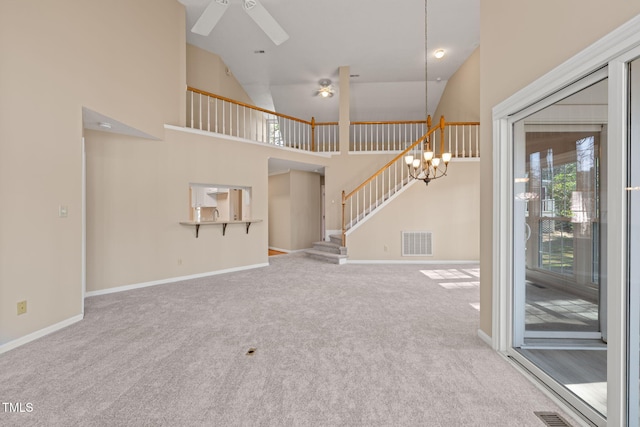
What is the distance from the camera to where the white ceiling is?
548 centimetres

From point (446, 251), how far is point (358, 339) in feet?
16.0

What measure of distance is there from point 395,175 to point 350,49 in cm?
337

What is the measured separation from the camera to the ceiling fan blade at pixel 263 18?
11.6 ft

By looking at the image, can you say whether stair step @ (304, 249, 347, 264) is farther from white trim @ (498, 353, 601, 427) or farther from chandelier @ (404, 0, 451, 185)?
white trim @ (498, 353, 601, 427)

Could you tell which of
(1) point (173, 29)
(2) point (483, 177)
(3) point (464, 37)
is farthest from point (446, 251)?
(1) point (173, 29)

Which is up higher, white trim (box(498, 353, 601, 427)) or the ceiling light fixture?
the ceiling light fixture

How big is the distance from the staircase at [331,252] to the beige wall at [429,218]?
9.3 inches

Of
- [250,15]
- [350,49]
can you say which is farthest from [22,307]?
[350,49]

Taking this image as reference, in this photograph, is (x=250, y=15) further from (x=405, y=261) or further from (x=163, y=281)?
(x=405, y=261)

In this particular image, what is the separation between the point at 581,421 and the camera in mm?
1623

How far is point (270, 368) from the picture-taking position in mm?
2197

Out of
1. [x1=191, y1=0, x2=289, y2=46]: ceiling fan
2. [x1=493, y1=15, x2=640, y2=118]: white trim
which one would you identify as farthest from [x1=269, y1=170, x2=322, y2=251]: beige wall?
[x1=493, y1=15, x2=640, y2=118]: white trim

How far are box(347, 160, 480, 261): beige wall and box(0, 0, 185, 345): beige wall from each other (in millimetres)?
5187

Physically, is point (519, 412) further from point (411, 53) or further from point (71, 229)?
point (411, 53)
